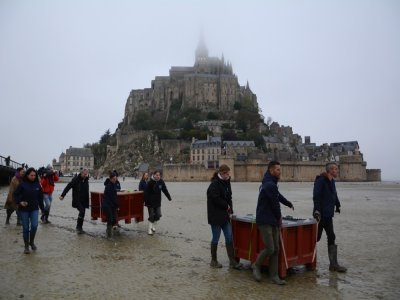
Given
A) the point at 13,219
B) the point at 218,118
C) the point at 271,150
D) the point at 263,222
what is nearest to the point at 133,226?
the point at 13,219

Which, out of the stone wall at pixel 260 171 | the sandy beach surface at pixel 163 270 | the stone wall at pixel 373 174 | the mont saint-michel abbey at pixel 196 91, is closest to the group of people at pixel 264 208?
the sandy beach surface at pixel 163 270

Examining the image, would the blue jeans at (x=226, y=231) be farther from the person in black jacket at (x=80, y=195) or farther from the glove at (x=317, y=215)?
the person in black jacket at (x=80, y=195)

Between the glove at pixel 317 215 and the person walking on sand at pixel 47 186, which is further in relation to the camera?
the person walking on sand at pixel 47 186

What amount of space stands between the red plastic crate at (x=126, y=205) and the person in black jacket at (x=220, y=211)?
4123mm

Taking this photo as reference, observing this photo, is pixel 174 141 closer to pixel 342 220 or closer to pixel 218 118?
pixel 218 118

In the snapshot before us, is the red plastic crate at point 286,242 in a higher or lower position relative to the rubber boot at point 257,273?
higher

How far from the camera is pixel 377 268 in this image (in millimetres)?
7215

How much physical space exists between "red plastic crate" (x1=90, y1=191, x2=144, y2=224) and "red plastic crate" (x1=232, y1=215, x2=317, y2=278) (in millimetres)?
4375

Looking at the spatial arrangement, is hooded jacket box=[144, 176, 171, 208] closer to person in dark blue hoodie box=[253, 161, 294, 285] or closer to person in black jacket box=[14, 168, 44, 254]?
person in black jacket box=[14, 168, 44, 254]

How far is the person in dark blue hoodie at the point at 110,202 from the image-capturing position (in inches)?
391

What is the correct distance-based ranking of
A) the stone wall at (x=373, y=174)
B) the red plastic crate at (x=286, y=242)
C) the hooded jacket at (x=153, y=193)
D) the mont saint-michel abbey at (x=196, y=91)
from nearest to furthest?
the red plastic crate at (x=286, y=242), the hooded jacket at (x=153, y=193), the stone wall at (x=373, y=174), the mont saint-michel abbey at (x=196, y=91)

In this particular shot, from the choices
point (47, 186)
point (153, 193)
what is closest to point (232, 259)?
point (153, 193)

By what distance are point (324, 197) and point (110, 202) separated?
519 centimetres

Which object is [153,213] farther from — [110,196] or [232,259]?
[232,259]
